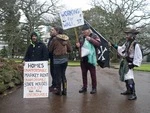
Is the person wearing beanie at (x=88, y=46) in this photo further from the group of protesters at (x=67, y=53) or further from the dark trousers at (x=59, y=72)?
the dark trousers at (x=59, y=72)

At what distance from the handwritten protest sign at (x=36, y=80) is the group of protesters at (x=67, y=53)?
0.41 meters

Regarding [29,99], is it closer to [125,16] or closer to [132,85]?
[132,85]

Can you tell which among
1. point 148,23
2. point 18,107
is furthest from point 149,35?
point 18,107

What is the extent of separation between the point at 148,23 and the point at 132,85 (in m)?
42.2

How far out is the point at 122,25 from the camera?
48.0 m

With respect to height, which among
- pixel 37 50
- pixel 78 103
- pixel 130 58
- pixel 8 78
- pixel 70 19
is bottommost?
pixel 78 103

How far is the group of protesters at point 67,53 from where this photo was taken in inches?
356

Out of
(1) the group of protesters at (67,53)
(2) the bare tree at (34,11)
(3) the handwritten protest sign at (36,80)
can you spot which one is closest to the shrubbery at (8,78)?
(3) the handwritten protest sign at (36,80)

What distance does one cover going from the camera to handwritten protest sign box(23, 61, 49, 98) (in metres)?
8.74


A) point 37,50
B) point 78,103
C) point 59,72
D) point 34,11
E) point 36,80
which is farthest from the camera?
point 34,11

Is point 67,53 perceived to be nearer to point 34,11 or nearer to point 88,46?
point 88,46

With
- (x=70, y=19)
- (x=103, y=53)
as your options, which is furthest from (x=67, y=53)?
(x=103, y=53)

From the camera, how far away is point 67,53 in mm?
9281

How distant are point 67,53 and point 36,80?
111cm
